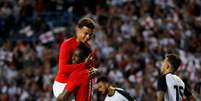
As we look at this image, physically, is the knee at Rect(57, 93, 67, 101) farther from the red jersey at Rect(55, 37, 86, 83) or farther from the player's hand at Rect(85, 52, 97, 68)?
the player's hand at Rect(85, 52, 97, 68)

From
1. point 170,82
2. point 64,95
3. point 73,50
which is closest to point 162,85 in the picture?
point 170,82

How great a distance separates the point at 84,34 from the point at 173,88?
1.66 metres

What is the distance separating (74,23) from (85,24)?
515 inches

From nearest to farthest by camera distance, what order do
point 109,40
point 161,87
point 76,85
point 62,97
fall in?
point 62,97 → point 76,85 → point 161,87 → point 109,40

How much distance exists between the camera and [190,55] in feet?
72.4

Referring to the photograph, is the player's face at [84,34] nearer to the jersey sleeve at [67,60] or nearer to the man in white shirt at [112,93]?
the jersey sleeve at [67,60]

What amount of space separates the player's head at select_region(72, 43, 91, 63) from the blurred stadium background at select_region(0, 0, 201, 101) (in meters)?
9.10

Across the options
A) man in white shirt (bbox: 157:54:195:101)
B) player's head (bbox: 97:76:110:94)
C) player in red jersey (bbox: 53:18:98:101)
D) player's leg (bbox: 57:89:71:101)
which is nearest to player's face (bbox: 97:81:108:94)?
player's head (bbox: 97:76:110:94)

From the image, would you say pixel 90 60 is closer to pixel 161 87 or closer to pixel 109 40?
pixel 161 87

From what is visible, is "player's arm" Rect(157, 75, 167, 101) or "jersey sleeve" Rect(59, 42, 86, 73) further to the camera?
"player's arm" Rect(157, 75, 167, 101)

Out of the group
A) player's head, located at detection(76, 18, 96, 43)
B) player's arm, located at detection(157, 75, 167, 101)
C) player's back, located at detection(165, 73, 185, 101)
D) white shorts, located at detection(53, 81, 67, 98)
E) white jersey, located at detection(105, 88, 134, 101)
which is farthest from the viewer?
white jersey, located at detection(105, 88, 134, 101)

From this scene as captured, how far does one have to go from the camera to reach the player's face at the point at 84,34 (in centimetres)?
980

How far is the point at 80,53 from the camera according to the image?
989 centimetres

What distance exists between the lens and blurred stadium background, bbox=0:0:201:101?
19891 millimetres
